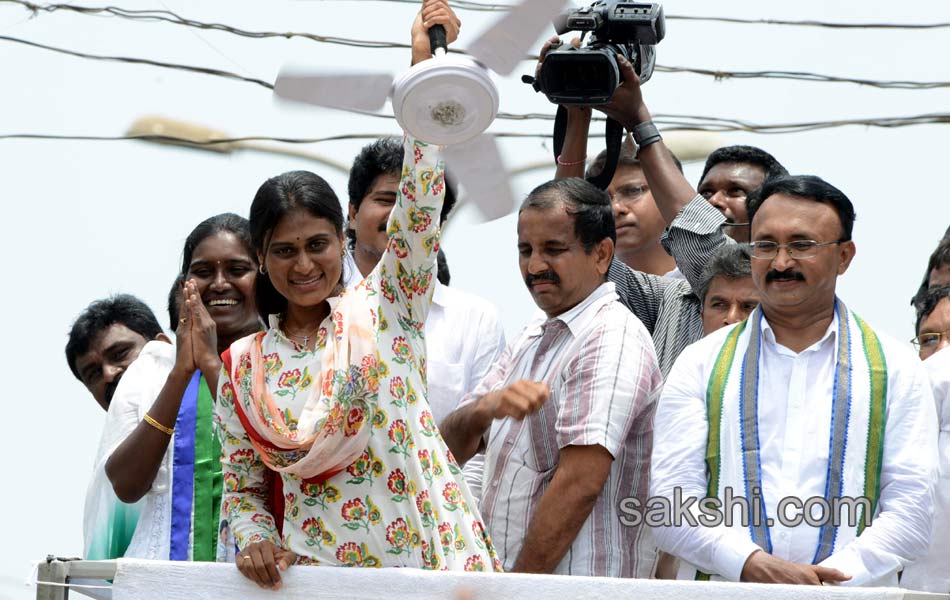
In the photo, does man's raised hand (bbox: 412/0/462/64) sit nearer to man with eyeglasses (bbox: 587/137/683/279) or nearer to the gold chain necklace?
the gold chain necklace

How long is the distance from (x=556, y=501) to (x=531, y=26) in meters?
1.15

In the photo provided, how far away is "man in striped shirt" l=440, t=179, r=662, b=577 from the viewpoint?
149 inches

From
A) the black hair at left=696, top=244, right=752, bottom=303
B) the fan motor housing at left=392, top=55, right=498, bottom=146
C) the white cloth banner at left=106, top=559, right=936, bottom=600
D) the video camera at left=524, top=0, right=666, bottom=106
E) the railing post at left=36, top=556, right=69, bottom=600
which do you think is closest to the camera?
the white cloth banner at left=106, top=559, right=936, bottom=600

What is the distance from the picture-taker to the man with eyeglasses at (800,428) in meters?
3.55

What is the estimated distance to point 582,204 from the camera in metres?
4.16

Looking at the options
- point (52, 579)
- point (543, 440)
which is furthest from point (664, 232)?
point (52, 579)

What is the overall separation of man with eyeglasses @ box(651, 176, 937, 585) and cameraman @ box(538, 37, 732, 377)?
1.91 feet

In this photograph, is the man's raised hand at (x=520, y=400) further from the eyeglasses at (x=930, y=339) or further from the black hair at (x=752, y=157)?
the black hair at (x=752, y=157)

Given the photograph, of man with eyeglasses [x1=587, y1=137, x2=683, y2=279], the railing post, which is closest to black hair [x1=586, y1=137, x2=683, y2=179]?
man with eyeglasses [x1=587, y1=137, x2=683, y2=279]

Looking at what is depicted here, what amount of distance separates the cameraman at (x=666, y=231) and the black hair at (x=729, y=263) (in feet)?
0.09

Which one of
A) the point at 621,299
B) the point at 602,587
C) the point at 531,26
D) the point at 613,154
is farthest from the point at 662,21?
the point at 602,587

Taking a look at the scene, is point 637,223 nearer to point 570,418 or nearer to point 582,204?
→ point 582,204

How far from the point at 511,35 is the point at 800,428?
3.77ft

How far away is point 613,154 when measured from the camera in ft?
15.1
